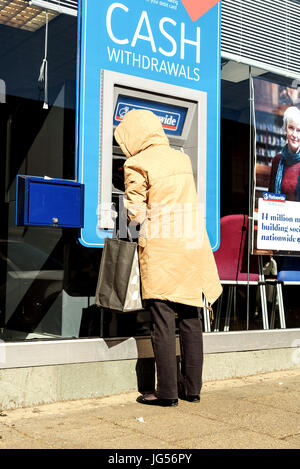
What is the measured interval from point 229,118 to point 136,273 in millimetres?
2153

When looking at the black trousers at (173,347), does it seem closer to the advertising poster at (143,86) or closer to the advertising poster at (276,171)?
the advertising poster at (143,86)

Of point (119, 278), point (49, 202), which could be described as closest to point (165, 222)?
point (119, 278)

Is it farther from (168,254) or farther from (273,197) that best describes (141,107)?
(273,197)

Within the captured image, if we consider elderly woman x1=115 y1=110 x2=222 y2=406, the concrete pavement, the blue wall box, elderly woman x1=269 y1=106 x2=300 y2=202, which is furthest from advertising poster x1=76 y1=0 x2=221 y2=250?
the concrete pavement

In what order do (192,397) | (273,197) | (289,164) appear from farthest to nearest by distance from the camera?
(289,164) < (273,197) < (192,397)

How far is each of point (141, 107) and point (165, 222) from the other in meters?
1.25

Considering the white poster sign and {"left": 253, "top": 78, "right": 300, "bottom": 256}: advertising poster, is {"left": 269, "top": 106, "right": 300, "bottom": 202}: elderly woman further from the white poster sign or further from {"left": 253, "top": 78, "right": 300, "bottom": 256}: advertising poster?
the white poster sign

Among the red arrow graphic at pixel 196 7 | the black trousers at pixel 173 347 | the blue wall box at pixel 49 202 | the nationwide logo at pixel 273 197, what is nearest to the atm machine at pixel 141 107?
the blue wall box at pixel 49 202

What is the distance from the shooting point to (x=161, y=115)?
5336 mm

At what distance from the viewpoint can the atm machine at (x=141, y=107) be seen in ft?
16.3

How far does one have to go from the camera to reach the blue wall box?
453 cm

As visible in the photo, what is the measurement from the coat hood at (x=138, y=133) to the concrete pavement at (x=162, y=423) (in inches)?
73.1

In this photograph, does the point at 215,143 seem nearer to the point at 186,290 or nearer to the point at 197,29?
the point at 197,29
